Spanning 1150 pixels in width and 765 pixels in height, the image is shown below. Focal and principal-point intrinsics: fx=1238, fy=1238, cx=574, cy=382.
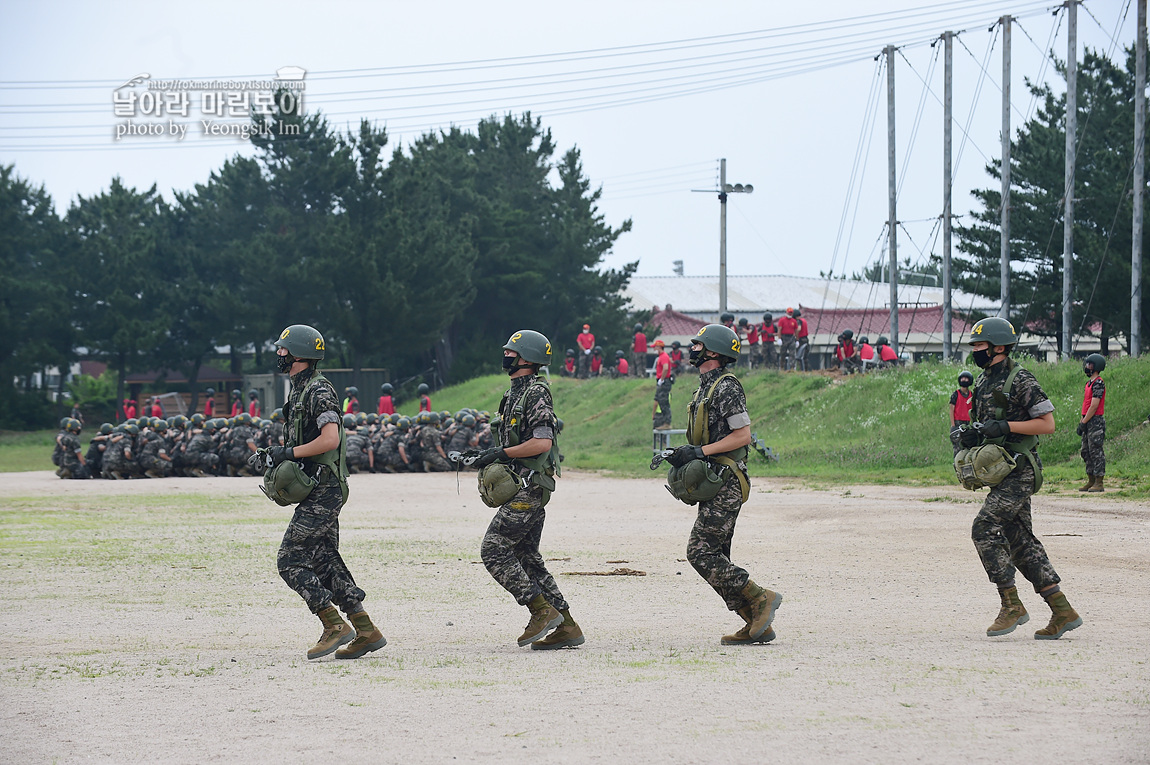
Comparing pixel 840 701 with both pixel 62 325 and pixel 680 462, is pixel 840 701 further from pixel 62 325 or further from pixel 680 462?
pixel 62 325

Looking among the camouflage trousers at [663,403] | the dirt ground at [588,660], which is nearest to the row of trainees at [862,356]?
the camouflage trousers at [663,403]

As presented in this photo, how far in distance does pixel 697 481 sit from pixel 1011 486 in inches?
81.7

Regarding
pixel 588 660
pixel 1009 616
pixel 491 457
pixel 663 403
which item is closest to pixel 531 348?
pixel 491 457

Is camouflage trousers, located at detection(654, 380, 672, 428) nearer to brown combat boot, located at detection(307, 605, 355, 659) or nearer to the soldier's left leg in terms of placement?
the soldier's left leg

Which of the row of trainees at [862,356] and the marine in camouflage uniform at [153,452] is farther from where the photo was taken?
the row of trainees at [862,356]

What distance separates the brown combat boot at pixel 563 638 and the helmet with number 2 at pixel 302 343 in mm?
2260

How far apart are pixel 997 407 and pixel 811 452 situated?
60.4 ft

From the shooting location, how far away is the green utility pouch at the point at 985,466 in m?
7.81

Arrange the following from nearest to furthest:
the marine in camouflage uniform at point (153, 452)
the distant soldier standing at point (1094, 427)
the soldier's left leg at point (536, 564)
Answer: the soldier's left leg at point (536, 564) → the distant soldier standing at point (1094, 427) → the marine in camouflage uniform at point (153, 452)

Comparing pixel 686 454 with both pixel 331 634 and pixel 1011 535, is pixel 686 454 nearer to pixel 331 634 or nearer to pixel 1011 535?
pixel 1011 535

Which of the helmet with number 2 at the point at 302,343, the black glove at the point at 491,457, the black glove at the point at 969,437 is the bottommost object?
the black glove at the point at 491,457

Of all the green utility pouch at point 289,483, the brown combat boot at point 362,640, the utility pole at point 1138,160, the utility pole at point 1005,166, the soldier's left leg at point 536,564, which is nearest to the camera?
the green utility pouch at point 289,483

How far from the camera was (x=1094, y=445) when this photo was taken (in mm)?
18453

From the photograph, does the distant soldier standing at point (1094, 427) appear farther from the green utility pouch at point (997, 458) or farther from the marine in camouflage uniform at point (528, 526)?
the marine in camouflage uniform at point (528, 526)
